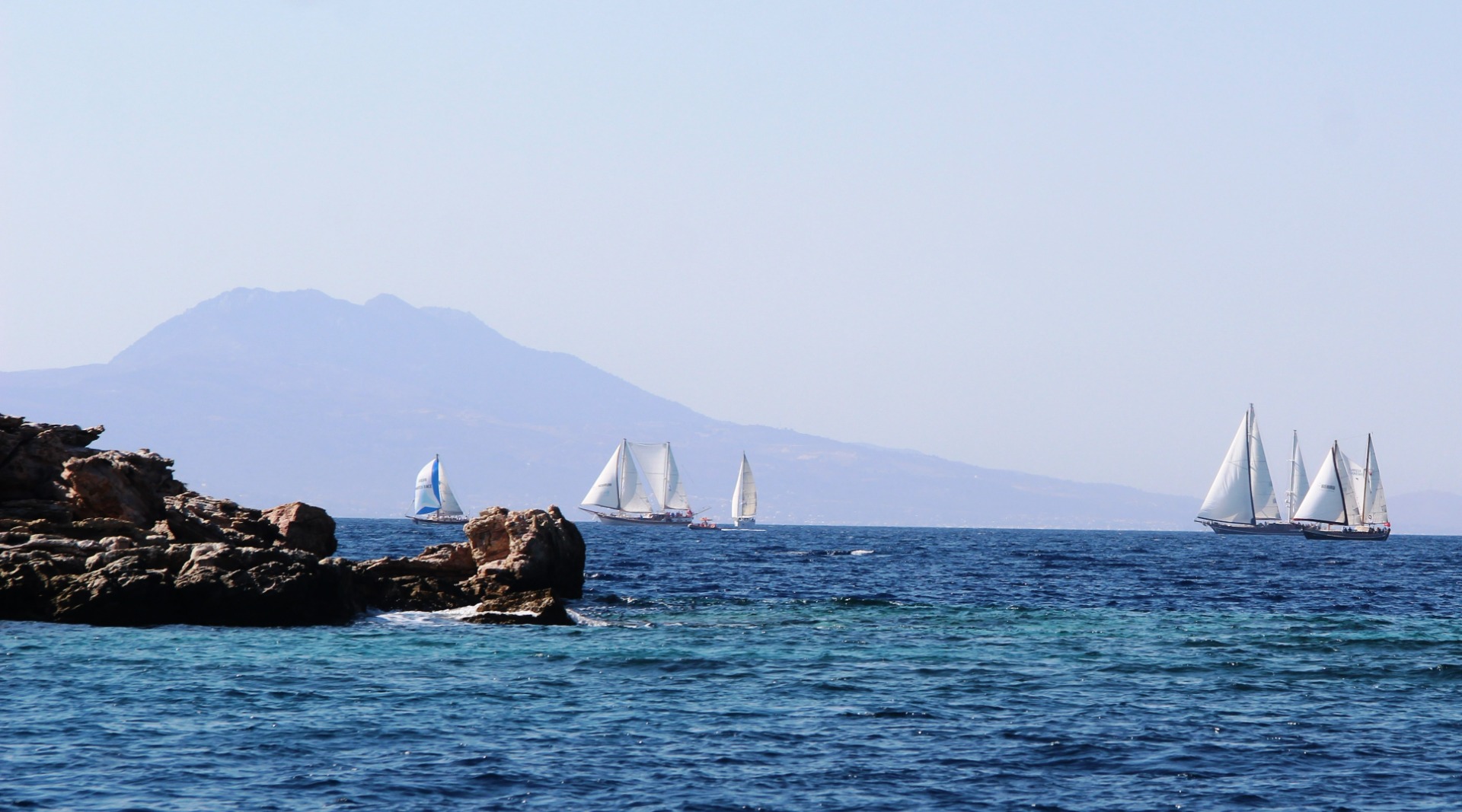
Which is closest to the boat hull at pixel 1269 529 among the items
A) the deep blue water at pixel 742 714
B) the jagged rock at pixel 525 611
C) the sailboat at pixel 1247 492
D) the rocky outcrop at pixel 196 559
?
the sailboat at pixel 1247 492

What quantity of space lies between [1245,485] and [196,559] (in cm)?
17698

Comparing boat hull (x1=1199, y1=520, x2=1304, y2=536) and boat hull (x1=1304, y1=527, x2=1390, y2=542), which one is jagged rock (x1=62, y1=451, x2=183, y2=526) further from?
boat hull (x1=1199, y1=520, x2=1304, y2=536)

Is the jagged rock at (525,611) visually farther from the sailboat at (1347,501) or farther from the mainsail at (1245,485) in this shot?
the mainsail at (1245,485)

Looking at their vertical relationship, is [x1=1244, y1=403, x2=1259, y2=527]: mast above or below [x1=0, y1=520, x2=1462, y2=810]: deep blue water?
above

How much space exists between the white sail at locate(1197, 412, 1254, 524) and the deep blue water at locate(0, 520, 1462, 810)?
15160 cm

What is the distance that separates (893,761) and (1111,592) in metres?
41.6

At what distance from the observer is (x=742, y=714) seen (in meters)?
24.5

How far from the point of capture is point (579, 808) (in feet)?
57.8

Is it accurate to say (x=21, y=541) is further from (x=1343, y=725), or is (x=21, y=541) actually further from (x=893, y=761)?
(x=1343, y=725)

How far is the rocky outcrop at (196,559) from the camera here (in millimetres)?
34188

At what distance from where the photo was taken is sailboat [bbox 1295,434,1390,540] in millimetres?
167250

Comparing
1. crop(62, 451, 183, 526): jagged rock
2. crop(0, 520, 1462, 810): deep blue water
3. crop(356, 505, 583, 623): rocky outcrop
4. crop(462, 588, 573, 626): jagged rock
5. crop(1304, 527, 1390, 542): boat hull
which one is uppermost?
crop(1304, 527, 1390, 542): boat hull

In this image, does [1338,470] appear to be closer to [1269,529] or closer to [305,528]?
[1269,529]

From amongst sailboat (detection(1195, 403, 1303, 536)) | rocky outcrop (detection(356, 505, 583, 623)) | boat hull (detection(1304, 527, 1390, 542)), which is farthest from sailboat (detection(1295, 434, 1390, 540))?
rocky outcrop (detection(356, 505, 583, 623))
